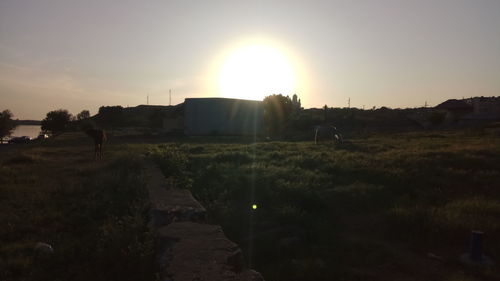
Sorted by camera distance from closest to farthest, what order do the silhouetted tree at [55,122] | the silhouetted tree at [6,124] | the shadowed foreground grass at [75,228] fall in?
the shadowed foreground grass at [75,228], the silhouetted tree at [6,124], the silhouetted tree at [55,122]

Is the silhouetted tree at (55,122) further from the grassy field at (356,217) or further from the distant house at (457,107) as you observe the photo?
the grassy field at (356,217)

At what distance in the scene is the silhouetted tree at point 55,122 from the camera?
3563 inches

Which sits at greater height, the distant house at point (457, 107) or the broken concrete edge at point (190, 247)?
the distant house at point (457, 107)

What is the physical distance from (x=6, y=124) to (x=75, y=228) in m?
82.1

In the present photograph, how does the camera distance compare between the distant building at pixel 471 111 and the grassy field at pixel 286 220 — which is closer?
the grassy field at pixel 286 220

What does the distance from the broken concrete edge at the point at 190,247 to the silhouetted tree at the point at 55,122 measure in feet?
295

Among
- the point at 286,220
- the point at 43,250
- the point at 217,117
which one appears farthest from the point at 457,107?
the point at 43,250

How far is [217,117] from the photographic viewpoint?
167 ft

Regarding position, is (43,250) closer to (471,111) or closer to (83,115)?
(471,111)

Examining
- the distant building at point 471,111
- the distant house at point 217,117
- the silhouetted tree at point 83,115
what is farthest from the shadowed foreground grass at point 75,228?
the silhouetted tree at point 83,115

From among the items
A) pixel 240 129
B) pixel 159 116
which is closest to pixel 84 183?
pixel 240 129

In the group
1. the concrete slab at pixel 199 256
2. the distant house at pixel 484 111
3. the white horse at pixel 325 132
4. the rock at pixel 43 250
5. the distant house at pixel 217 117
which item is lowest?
the rock at pixel 43 250

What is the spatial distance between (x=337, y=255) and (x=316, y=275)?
2.94 feet

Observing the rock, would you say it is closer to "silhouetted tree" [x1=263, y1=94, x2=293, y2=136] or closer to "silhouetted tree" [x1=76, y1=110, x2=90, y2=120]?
"silhouetted tree" [x1=263, y1=94, x2=293, y2=136]
